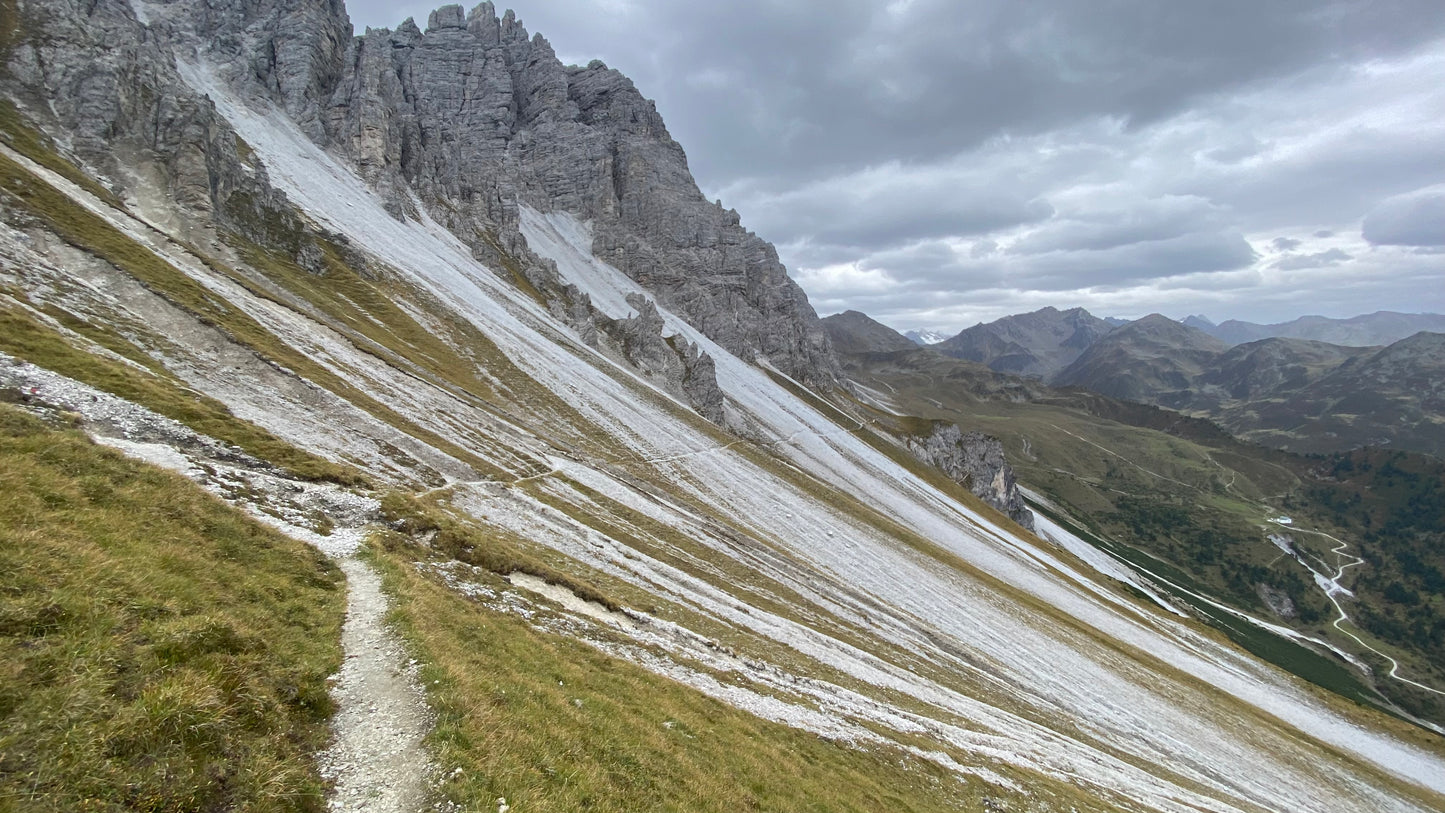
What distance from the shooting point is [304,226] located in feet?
228

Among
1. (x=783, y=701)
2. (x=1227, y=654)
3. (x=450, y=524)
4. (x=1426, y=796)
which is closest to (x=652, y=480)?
(x=450, y=524)

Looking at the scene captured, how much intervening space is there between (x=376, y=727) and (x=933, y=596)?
51.5 m

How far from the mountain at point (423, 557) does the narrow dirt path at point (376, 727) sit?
0.07 metres

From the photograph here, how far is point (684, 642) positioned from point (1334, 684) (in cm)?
18222

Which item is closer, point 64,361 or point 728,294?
point 64,361

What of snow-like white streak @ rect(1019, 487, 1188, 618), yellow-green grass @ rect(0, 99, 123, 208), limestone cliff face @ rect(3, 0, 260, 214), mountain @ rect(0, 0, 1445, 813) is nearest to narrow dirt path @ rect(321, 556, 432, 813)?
mountain @ rect(0, 0, 1445, 813)

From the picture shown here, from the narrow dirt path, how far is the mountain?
0.24ft

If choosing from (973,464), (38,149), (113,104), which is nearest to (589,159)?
(113,104)

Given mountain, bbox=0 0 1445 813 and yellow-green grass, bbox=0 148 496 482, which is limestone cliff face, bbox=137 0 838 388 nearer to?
mountain, bbox=0 0 1445 813

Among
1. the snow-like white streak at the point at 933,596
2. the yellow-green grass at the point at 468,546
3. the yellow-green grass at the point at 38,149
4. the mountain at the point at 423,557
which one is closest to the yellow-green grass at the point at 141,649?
the mountain at the point at 423,557

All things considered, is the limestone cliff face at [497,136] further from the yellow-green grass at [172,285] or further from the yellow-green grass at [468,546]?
the yellow-green grass at [468,546]

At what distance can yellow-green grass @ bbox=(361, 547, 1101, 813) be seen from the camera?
34.0ft

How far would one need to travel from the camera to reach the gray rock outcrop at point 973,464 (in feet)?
513

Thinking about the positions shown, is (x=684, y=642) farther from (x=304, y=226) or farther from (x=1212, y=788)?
(x=304, y=226)
